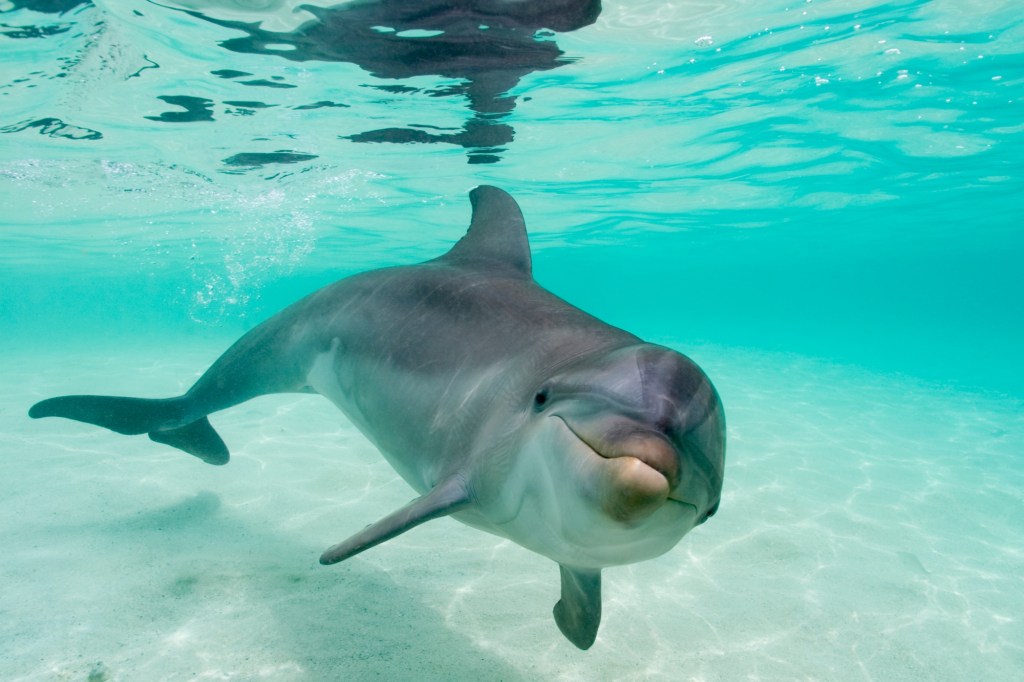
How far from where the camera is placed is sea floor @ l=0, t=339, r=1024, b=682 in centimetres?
420

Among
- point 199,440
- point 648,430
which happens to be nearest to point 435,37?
point 199,440

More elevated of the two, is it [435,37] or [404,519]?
[435,37]

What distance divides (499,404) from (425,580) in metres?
3.06

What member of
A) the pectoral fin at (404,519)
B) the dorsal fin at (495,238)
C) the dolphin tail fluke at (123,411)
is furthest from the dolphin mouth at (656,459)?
the dolphin tail fluke at (123,411)

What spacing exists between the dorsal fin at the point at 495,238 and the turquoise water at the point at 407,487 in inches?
111

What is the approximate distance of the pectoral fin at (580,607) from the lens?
3.34 metres

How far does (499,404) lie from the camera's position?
2.97m

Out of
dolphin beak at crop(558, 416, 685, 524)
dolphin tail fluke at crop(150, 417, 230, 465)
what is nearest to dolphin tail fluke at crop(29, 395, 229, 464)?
dolphin tail fluke at crop(150, 417, 230, 465)

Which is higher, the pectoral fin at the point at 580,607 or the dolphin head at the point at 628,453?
the dolphin head at the point at 628,453

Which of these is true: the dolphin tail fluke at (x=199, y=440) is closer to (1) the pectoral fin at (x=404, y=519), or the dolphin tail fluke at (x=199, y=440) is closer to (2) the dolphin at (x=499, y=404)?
(2) the dolphin at (x=499, y=404)

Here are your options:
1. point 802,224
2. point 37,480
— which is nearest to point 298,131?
point 37,480

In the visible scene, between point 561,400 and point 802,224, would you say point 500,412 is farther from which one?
point 802,224

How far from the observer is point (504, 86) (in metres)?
11.1

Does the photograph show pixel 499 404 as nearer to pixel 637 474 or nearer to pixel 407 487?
pixel 637 474
